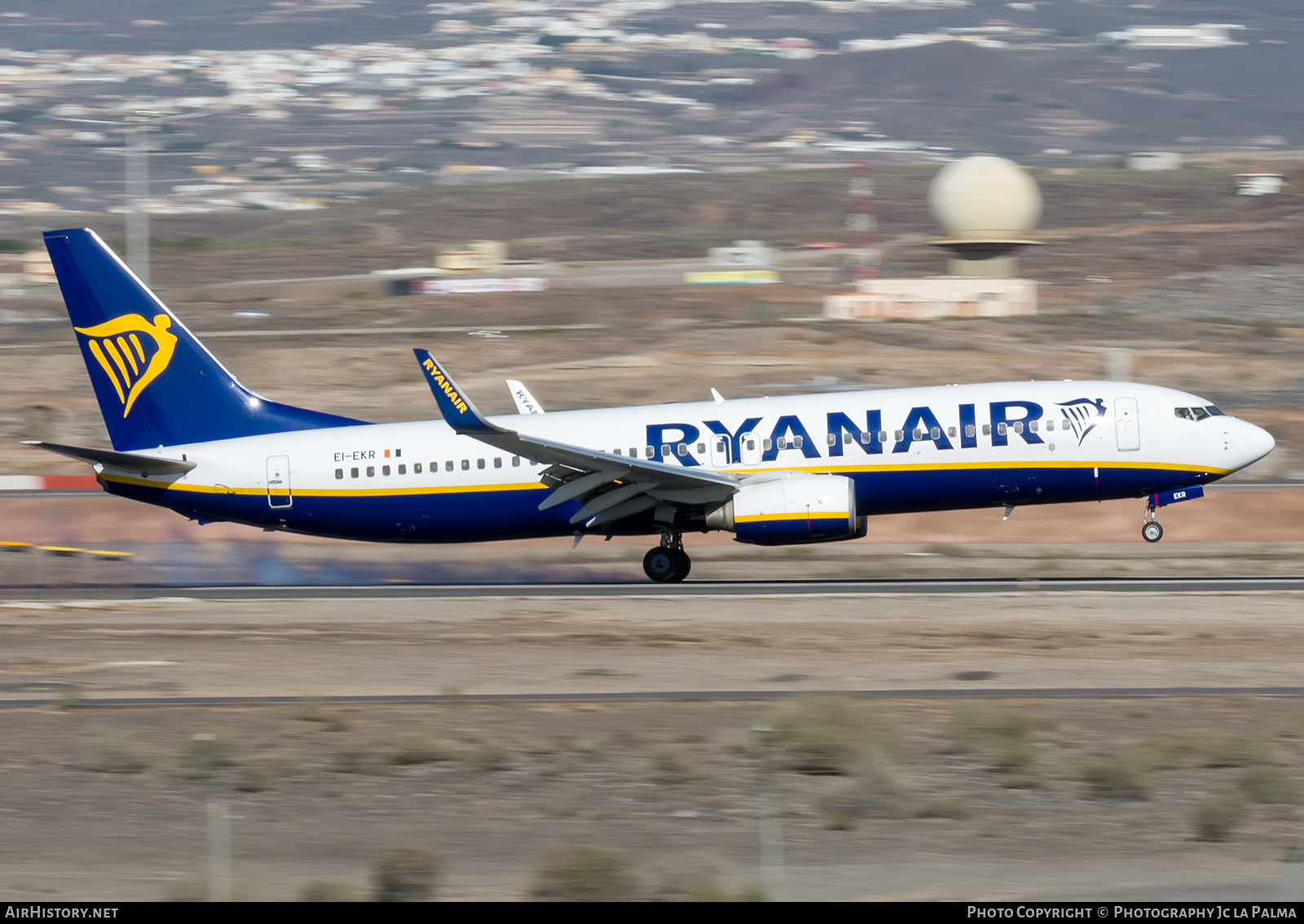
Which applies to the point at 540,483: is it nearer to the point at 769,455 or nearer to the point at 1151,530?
the point at 769,455

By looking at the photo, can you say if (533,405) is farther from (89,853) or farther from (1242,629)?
(89,853)

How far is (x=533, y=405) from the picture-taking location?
118 ft

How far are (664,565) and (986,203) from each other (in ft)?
222

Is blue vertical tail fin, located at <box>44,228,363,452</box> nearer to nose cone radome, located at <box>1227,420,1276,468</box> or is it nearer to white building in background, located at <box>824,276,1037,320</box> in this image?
nose cone radome, located at <box>1227,420,1276,468</box>

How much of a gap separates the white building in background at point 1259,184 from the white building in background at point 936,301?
92169mm

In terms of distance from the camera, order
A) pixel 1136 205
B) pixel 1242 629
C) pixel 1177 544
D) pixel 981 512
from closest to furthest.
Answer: pixel 1242 629
pixel 1177 544
pixel 981 512
pixel 1136 205

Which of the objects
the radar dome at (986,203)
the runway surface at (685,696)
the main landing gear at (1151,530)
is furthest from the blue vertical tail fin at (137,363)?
the radar dome at (986,203)

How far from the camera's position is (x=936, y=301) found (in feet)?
301

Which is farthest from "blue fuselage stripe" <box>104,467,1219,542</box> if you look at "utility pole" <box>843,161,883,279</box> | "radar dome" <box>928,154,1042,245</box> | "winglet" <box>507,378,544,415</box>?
"utility pole" <box>843,161,883,279</box>

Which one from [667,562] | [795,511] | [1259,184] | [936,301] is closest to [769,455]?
[795,511]

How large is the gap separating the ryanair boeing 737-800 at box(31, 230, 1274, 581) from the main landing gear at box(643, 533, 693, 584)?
0.15ft

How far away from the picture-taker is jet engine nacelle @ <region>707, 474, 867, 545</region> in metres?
31.4

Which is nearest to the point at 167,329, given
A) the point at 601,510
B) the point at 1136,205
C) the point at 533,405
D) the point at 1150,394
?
the point at 533,405

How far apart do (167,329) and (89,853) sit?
2133 cm
